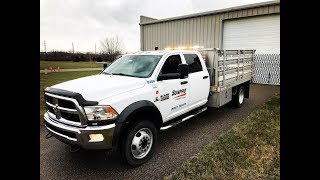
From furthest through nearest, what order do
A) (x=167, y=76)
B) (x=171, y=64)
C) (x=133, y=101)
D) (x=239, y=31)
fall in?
1. (x=239, y=31)
2. (x=171, y=64)
3. (x=167, y=76)
4. (x=133, y=101)

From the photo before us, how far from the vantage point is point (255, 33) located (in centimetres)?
1456

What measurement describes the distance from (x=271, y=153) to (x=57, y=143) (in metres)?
4.35

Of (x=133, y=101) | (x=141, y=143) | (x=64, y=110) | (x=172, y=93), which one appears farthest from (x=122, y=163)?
(x=172, y=93)

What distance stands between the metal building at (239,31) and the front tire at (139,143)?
12.1 meters

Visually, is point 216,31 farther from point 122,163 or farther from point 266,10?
point 122,163

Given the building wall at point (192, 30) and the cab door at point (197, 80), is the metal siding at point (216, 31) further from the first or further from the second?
the cab door at point (197, 80)

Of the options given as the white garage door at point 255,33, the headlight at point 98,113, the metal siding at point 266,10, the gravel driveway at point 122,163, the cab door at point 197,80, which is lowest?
the gravel driveway at point 122,163

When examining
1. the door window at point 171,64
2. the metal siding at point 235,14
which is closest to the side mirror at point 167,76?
the door window at point 171,64

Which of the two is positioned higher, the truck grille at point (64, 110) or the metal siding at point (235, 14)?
the metal siding at point (235, 14)

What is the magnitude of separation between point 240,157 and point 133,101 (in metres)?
2.18

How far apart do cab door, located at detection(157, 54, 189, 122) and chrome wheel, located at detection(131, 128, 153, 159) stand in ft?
1.81

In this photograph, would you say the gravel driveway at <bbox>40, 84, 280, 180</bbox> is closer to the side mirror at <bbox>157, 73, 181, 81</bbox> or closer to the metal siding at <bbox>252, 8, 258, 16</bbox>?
the side mirror at <bbox>157, 73, 181, 81</bbox>

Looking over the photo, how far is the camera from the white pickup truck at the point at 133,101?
3.57m
